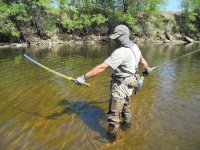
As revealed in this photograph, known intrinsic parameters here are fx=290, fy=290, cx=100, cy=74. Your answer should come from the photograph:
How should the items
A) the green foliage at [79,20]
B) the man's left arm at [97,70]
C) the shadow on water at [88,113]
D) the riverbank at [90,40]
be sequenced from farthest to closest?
1. the green foliage at [79,20]
2. the riverbank at [90,40]
3. the shadow on water at [88,113]
4. the man's left arm at [97,70]

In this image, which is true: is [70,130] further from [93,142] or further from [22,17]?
[22,17]

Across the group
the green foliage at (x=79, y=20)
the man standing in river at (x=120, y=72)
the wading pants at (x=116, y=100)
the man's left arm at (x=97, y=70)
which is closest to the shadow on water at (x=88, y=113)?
the wading pants at (x=116, y=100)

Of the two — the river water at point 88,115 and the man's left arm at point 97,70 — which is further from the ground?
the man's left arm at point 97,70

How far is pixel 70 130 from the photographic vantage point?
7633mm

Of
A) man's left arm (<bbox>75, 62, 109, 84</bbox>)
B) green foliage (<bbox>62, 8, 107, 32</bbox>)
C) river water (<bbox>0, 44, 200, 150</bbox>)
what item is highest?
green foliage (<bbox>62, 8, 107, 32</bbox>)

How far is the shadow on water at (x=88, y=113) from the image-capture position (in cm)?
788

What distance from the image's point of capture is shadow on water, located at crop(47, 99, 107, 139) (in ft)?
25.9

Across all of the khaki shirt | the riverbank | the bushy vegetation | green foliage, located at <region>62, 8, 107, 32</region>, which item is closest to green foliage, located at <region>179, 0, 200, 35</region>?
the bushy vegetation

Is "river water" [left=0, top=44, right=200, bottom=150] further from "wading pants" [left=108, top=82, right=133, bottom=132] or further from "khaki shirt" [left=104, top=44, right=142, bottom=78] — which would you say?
"khaki shirt" [left=104, top=44, right=142, bottom=78]

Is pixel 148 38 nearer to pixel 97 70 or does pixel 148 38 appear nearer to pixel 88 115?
pixel 88 115

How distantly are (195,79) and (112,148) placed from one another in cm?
881

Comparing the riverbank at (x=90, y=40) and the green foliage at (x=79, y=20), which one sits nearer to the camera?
the riverbank at (x=90, y=40)

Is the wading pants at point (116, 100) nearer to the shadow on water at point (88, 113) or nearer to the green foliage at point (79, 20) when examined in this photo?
the shadow on water at point (88, 113)

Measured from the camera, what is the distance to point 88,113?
8.96 m
